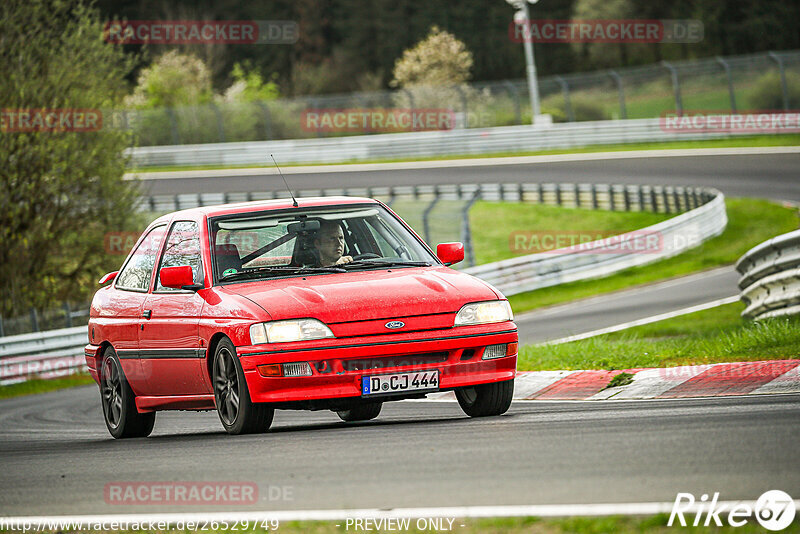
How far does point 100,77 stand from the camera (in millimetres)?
26484

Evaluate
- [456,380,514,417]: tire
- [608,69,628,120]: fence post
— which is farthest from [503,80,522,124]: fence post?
[456,380,514,417]: tire

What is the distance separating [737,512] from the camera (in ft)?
15.0

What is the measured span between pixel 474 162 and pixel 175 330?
3940cm

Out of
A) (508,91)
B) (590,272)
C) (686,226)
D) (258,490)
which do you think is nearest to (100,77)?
(590,272)

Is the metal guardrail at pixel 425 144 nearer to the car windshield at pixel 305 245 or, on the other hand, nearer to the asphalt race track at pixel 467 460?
the car windshield at pixel 305 245

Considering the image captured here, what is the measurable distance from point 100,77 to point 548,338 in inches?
490

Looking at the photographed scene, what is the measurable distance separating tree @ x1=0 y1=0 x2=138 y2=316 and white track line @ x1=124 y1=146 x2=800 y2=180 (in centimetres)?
1842

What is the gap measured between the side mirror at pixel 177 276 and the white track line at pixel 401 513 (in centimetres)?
314

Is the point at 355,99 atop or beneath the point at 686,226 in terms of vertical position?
atop

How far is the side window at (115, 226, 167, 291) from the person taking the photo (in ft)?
31.8

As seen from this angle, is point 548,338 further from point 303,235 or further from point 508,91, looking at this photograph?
point 508,91

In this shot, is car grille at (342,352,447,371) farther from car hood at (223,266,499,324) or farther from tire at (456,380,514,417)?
tire at (456,380,514,417)
